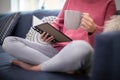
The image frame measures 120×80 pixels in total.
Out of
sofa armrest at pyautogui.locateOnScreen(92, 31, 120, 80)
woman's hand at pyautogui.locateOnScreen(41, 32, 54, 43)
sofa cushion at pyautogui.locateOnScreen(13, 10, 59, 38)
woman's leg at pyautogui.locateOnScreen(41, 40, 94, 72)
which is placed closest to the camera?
sofa armrest at pyautogui.locateOnScreen(92, 31, 120, 80)

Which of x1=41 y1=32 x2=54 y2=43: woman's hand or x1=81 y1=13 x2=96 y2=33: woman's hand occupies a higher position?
x1=81 y1=13 x2=96 y2=33: woman's hand

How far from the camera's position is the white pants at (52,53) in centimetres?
103

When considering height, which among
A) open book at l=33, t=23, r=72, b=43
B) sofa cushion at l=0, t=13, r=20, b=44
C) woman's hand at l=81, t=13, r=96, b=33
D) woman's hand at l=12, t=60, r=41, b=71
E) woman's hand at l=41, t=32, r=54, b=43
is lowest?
sofa cushion at l=0, t=13, r=20, b=44

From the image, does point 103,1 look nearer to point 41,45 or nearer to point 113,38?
point 41,45

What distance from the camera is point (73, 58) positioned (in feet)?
3.40

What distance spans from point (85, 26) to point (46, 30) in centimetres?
25

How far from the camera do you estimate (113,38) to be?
74 centimetres

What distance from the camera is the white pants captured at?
103 cm

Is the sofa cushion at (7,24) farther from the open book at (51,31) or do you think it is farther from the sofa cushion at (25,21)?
the open book at (51,31)

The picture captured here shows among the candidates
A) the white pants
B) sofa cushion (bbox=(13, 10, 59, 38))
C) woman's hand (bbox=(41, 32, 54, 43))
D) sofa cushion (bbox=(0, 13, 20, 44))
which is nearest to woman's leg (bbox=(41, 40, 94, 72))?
the white pants

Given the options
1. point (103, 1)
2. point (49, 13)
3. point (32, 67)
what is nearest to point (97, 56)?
point (32, 67)

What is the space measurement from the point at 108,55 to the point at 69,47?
1.10 ft

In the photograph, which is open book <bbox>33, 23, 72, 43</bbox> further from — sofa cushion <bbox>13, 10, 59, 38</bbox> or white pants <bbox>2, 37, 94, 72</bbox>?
sofa cushion <bbox>13, 10, 59, 38</bbox>

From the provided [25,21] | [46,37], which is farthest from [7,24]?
[46,37]
